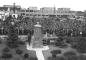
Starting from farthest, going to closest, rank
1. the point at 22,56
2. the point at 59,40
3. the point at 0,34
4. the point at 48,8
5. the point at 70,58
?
1. the point at 48,8
2. the point at 0,34
3. the point at 59,40
4. the point at 22,56
5. the point at 70,58

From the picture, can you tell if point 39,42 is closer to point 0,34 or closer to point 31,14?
point 0,34

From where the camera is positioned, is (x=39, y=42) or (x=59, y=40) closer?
(x=39, y=42)

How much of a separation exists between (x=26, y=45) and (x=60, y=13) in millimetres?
49207

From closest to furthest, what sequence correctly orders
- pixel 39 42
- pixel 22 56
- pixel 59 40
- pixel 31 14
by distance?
pixel 22 56 < pixel 39 42 < pixel 59 40 < pixel 31 14

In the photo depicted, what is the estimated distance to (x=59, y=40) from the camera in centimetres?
2409

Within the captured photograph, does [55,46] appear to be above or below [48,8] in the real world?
below

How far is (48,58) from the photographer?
701 inches

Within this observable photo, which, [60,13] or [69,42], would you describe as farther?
[60,13]

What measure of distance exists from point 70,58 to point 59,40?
23.2 feet

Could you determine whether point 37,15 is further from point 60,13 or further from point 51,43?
point 51,43

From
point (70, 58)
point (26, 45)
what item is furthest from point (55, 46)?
point (70, 58)

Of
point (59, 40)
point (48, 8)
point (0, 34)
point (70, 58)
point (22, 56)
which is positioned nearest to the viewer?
point (70, 58)

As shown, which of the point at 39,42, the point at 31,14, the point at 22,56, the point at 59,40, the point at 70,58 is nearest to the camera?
the point at 70,58

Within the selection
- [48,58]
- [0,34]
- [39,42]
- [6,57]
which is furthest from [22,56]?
[0,34]
